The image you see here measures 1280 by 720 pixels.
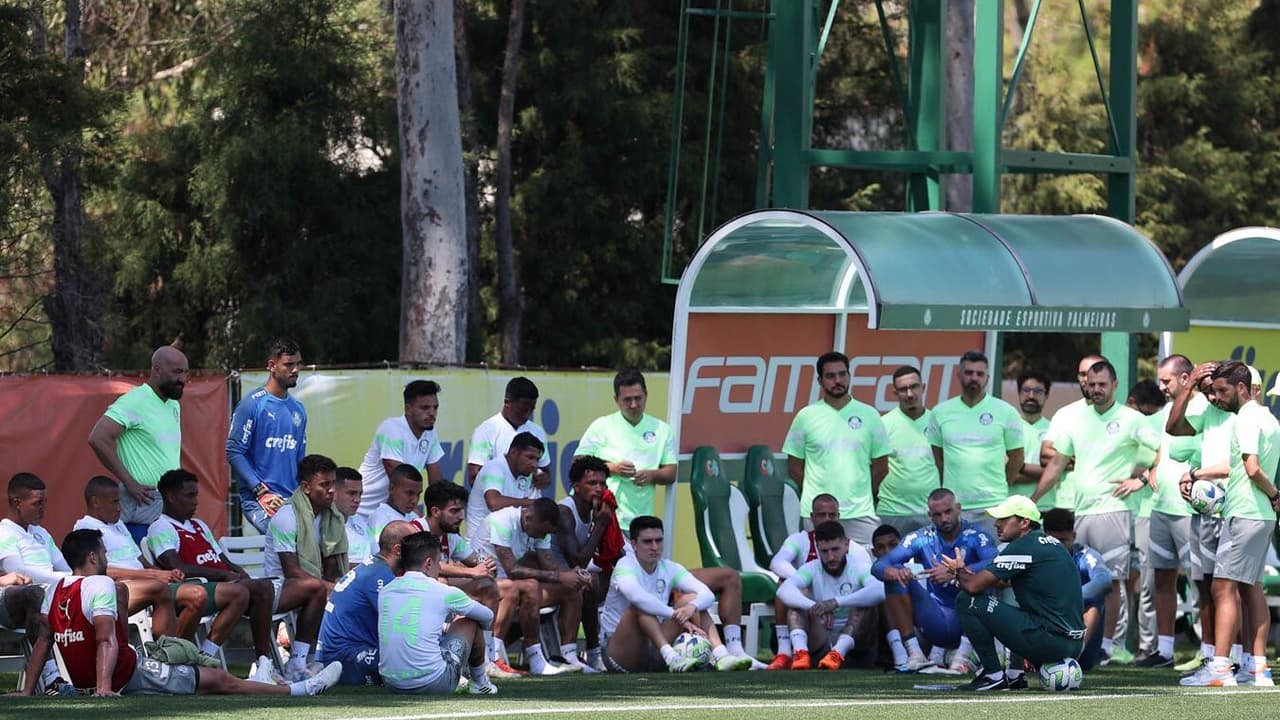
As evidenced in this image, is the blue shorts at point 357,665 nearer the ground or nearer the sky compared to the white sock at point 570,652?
nearer the sky

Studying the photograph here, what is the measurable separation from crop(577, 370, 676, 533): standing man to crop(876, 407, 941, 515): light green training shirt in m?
1.59

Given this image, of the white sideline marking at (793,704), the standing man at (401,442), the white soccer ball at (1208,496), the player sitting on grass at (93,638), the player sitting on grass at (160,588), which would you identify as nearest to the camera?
the white sideline marking at (793,704)

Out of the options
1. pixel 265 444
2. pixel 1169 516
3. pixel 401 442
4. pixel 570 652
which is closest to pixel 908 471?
pixel 1169 516

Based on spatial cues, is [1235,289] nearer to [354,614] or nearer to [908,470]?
[908,470]

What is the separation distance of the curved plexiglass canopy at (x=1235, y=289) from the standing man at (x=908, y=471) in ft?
12.3

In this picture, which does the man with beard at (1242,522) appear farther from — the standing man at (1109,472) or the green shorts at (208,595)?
the green shorts at (208,595)

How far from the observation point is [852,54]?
105 feet

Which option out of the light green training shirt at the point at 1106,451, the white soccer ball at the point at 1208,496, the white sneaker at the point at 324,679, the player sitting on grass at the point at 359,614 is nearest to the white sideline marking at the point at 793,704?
the white soccer ball at the point at 1208,496

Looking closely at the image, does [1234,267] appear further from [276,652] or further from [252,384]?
[276,652]

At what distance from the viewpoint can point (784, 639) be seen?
13930 millimetres

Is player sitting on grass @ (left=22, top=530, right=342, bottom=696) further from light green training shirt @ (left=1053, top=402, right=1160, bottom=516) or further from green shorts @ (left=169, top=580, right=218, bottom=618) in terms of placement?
light green training shirt @ (left=1053, top=402, right=1160, bottom=516)

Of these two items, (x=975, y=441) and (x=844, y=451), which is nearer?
(x=844, y=451)

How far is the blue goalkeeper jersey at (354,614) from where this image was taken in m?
11.8

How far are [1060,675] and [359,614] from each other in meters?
3.79
